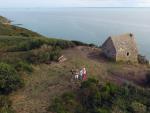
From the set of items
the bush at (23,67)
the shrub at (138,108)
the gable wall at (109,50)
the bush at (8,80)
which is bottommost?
the shrub at (138,108)

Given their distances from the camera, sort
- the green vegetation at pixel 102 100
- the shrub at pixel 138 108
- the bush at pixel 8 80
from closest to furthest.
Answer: the shrub at pixel 138 108 → the green vegetation at pixel 102 100 → the bush at pixel 8 80

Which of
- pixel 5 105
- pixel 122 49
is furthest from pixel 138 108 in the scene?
pixel 122 49

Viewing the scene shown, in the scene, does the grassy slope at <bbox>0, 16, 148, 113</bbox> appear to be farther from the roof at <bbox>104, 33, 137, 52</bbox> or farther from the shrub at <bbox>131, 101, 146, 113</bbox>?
the shrub at <bbox>131, 101, 146, 113</bbox>

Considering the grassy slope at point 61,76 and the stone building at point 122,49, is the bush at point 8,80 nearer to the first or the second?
the grassy slope at point 61,76

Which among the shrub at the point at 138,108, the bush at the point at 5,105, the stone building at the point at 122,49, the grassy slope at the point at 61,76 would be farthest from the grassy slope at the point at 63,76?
the shrub at the point at 138,108

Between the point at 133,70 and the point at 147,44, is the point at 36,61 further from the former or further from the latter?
the point at 147,44

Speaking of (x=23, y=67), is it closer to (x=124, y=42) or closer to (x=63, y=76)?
(x=63, y=76)

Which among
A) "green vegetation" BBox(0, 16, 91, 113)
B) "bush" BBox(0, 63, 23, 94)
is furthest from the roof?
"bush" BBox(0, 63, 23, 94)
